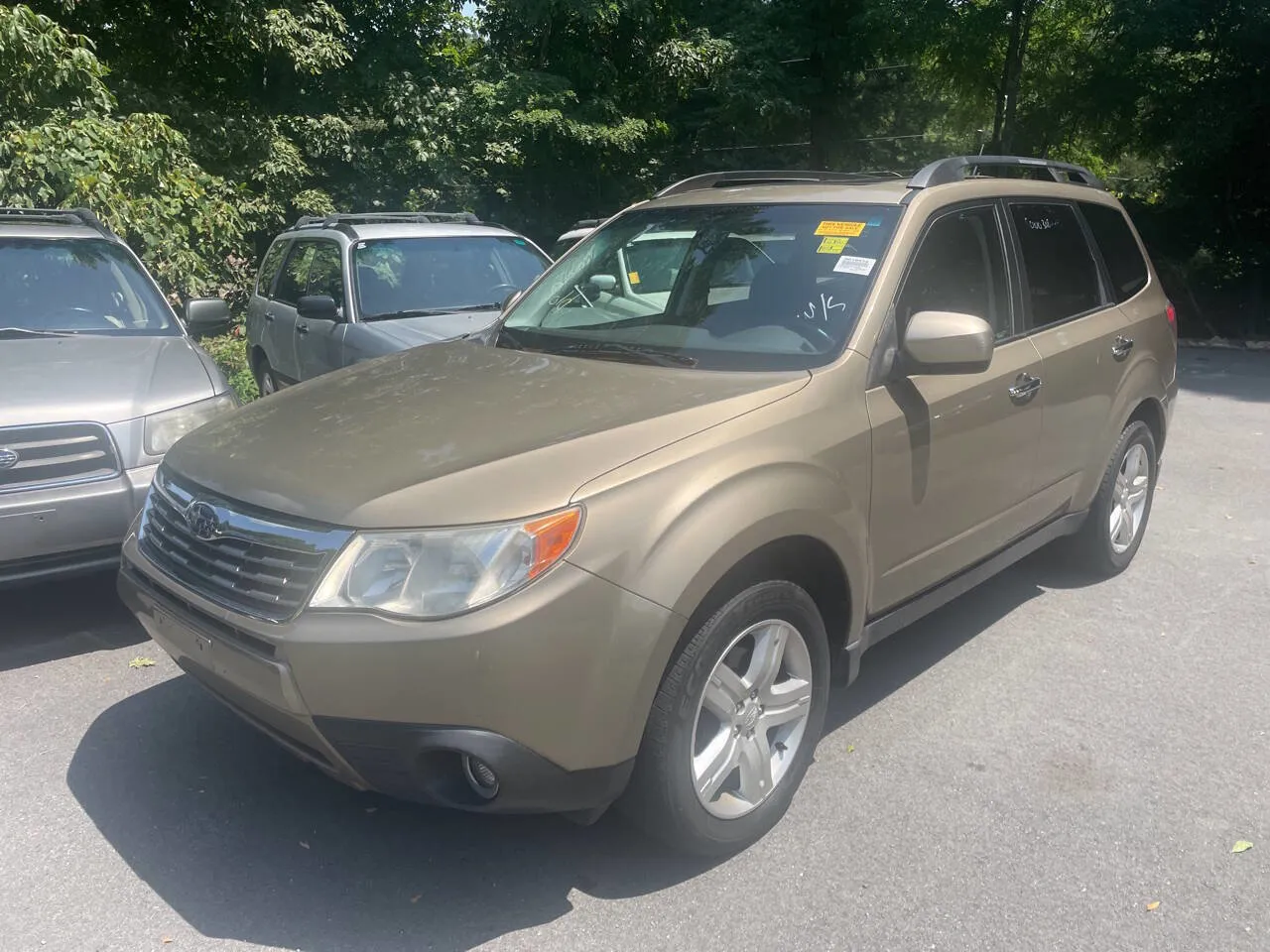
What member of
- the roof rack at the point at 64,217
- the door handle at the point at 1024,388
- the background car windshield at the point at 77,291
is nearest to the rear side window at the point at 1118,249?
the door handle at the point at 1024,388

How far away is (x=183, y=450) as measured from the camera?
3.32 meters

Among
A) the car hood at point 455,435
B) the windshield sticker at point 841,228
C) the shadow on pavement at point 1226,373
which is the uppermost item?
the windshield sticker at point 841,228

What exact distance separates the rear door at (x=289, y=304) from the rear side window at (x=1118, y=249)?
18.0 feet

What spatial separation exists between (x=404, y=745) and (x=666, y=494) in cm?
86

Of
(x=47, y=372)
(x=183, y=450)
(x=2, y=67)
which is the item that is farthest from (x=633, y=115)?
(x=183, y=450)

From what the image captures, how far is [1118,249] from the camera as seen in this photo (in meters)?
5.23

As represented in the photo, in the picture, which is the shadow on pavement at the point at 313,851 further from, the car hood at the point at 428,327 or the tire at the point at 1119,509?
→ the car hood at the point at 428,327

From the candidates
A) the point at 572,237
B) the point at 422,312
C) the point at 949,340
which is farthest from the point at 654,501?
the point at 572,237

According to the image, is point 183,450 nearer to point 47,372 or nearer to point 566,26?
point 47,372

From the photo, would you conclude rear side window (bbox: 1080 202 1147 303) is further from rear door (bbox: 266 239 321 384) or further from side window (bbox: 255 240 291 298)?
side window (bbox: 255 240 291 298)

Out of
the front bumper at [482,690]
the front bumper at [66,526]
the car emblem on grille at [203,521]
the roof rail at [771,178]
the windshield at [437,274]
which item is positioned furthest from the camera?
the windshield at [437,274]

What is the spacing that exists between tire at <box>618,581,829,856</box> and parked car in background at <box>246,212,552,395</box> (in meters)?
4.09

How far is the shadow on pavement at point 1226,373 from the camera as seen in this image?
11.5 m

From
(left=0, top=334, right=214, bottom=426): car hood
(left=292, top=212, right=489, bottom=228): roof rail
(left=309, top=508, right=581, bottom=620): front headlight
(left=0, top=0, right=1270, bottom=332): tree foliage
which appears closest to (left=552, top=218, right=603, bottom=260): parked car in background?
(left=292, top=212, right=489, bottom=228): roof rail
